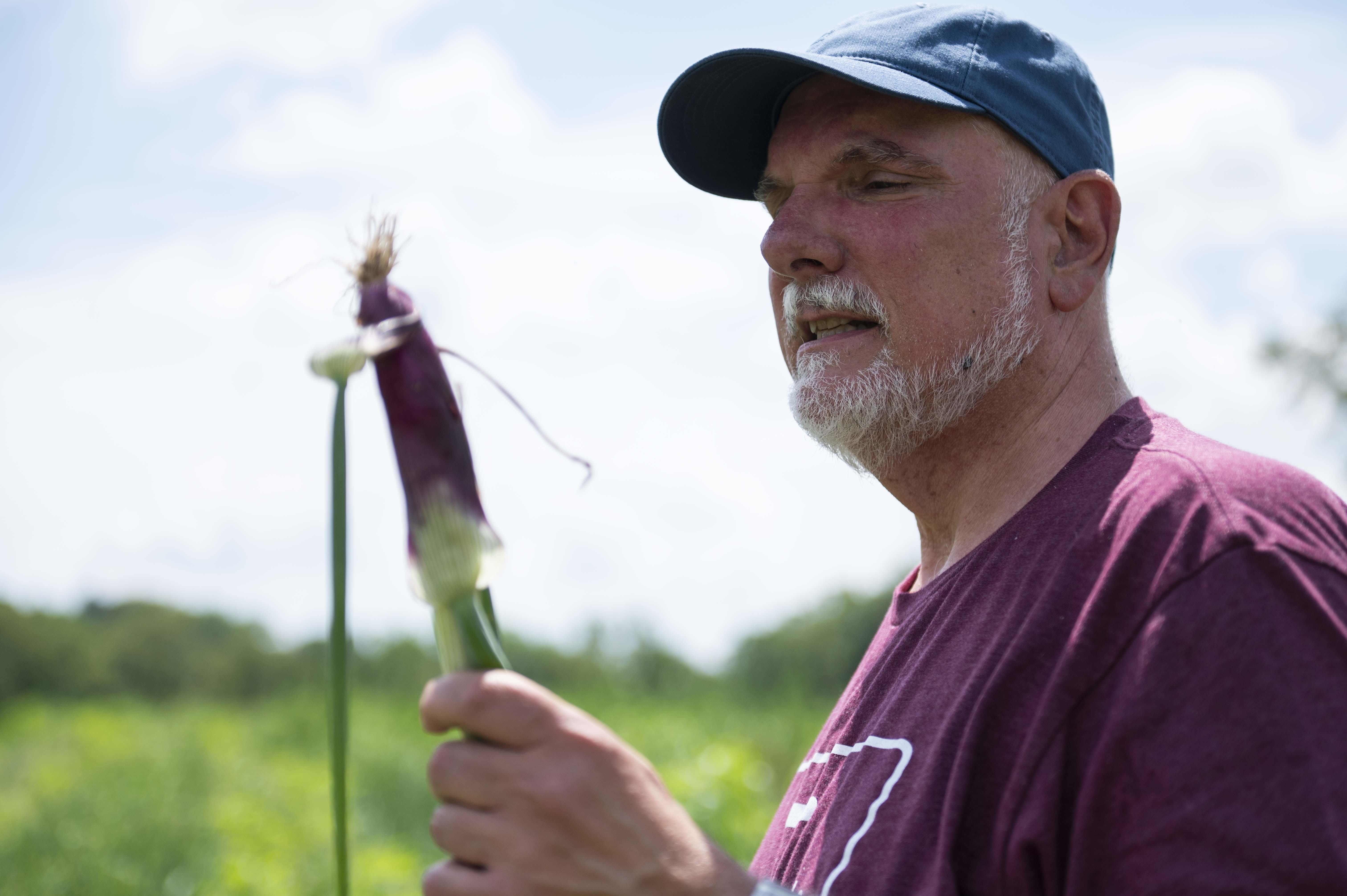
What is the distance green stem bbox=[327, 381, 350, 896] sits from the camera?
3.32ft

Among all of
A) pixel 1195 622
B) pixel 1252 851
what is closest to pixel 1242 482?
pixel 1195 622

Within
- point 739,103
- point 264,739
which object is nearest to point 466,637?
point 739,103

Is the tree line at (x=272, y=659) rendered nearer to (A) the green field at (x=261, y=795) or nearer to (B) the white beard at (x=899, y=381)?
(A) the green field at (x=261, y=795)

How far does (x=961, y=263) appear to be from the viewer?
1961 millimetres

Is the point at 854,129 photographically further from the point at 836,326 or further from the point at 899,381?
the point at 899,381

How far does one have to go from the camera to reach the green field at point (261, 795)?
10.1 metres

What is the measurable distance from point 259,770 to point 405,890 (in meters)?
→ 12.2

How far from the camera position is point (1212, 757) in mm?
1180

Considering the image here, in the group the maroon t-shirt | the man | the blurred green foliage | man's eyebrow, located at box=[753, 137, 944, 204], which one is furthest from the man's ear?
the blurred green foliage

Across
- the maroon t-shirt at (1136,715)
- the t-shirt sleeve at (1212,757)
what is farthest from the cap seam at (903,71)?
the t-shirt sleeve at (1212,757)

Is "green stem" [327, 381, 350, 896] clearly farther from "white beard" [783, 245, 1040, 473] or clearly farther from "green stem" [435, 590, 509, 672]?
"white beard" [783, 245, 1040, 473]

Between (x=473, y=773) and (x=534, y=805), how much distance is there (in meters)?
0.07

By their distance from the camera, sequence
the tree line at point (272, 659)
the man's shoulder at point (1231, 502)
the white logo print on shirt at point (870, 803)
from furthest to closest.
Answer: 1. the tree line at point (272, 659)
2. the white logo print on shirt at point (870, 803)
3. the man's shoulder at point (1231, 502)

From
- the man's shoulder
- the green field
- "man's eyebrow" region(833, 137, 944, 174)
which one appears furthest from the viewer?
the green field
